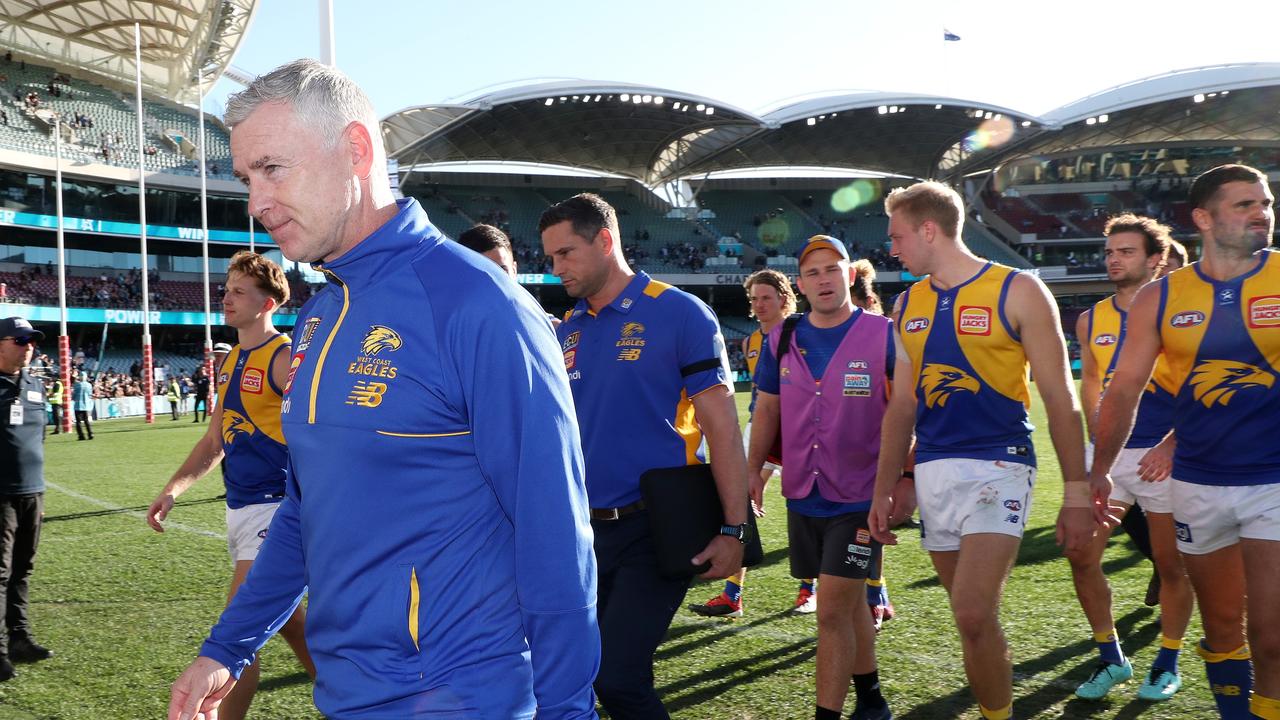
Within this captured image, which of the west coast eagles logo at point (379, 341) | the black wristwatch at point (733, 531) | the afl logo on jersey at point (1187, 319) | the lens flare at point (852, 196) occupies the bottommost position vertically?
the black wristwatch at point (733, 531)

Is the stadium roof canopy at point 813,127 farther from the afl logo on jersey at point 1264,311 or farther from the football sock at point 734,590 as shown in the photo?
the afl logo on jersey at point 1264,311

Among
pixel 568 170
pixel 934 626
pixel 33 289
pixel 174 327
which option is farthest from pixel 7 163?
pixel 934 626

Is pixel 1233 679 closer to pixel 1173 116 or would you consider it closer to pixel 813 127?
pixel 813 127

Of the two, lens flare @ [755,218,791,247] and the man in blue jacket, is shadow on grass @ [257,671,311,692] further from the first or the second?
lens flare @ [755,218,791,247]

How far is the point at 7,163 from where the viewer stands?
139 feet

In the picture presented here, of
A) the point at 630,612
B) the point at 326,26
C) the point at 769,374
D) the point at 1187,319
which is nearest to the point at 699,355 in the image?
the point at 630,612

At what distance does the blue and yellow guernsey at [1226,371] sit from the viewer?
3.43 metres

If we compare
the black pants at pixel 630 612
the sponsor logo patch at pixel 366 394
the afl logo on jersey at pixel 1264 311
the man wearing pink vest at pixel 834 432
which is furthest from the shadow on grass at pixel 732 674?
the sponsor logo patch at pixel 366 394

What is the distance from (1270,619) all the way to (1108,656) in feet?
4.75

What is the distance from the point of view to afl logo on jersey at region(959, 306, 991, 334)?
3600mm

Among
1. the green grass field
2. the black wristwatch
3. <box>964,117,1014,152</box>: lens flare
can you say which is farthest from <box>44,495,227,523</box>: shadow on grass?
<box>964,117,1014,152</box>: lens flare

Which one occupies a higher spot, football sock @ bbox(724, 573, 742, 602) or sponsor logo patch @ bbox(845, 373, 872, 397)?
sponsor logo patch @ bbox(845, 373, 872, 397)

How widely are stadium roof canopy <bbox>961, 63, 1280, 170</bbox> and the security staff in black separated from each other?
49607mm

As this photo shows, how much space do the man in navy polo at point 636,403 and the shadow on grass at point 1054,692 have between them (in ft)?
5.77
